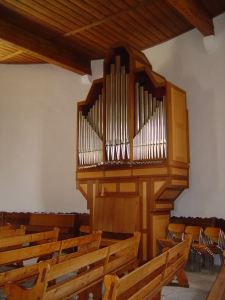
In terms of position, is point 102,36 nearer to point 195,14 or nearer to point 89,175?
point 195,14

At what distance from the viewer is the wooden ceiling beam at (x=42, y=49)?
250 inches

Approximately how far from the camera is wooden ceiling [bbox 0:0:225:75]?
5.80m

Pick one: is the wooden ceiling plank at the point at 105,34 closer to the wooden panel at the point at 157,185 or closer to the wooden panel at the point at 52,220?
the wooden panel at the point at 157,185

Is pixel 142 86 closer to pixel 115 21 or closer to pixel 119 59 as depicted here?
pixel 119 59

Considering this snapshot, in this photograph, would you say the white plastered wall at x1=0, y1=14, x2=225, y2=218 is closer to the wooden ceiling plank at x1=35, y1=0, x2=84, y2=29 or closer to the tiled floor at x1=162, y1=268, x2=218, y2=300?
the tiled floor at x1=162, y1=268, x2=218, y2=300

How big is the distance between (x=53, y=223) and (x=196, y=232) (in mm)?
3169

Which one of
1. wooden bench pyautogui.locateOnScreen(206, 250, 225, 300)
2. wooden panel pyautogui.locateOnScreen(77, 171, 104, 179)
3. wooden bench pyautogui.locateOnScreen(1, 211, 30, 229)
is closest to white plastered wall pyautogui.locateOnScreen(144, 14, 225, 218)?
wooden panel pyautogui.locateOnScreen(77, 171, 104, 179)

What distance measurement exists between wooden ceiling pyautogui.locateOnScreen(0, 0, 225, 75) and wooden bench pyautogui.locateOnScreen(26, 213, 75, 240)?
3.32 m

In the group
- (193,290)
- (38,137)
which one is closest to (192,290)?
(193,290)

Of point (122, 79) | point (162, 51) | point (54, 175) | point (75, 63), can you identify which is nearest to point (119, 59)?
point (122, 79)

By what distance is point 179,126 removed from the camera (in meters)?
5.95

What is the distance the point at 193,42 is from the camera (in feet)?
21.9

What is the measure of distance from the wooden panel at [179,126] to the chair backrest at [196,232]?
3.81 ft

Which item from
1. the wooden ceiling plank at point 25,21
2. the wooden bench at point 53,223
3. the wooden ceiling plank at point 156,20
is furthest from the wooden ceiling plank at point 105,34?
the wooden bench at point 53,223
